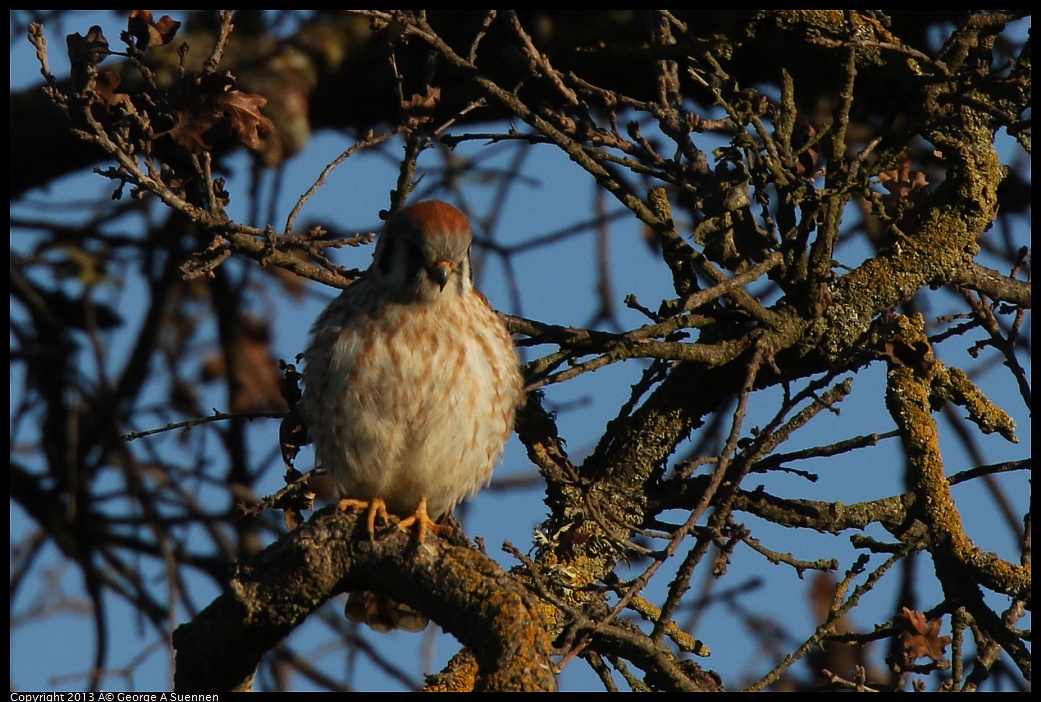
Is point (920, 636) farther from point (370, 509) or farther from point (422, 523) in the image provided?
point (370, 509)

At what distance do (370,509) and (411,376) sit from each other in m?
0.69

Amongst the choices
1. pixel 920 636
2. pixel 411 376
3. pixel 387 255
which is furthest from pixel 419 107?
pixel 920 636

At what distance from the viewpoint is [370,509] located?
11.2ft

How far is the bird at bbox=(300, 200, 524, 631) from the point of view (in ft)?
13.2

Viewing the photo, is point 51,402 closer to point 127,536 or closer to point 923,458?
point 127,536

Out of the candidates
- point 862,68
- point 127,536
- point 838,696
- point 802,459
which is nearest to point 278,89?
point 127,536

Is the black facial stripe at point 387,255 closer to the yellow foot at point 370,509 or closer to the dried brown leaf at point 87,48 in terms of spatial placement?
the yellow foot at point 370,509

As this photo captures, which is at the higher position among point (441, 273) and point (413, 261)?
point (413, 261)

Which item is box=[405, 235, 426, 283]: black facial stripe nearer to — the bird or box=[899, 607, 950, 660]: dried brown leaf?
the bird

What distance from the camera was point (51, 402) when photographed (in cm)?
583

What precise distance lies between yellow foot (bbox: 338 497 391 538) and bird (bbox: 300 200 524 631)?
0.61ft

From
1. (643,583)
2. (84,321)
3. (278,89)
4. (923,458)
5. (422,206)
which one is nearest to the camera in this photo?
(643,583)

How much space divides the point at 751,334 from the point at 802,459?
0.39 meters

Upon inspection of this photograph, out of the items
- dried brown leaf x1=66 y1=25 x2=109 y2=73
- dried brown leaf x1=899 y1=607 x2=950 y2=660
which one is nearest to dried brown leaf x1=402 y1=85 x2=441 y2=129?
dried brown leaf x1=66 y1=25 x2=109 y2=73
